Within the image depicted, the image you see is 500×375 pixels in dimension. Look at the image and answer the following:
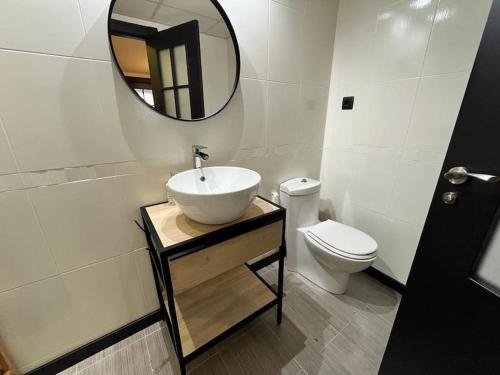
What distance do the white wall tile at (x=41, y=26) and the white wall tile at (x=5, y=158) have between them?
296 mm

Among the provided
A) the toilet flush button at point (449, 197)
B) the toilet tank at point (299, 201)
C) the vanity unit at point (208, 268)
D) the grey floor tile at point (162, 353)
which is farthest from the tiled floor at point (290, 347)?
the toilet flush button at point (449, 197)

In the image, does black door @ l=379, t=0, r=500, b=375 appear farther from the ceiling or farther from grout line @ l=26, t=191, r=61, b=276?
grout line @ l=26, t=191, r=61, b=276

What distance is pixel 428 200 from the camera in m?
1.24

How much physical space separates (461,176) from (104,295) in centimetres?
151

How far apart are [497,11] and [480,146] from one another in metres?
0.32

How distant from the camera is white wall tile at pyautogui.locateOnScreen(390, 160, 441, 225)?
3.99 ft

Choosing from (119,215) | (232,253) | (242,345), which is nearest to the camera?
(232,253)

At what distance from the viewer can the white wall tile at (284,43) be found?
1.23m

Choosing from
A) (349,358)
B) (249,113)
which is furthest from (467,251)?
(249,113)

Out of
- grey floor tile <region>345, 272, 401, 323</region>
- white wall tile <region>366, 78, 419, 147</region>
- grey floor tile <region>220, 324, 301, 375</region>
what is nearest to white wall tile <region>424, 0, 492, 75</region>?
white wall tile <region>366, 78, 419, 147</region>

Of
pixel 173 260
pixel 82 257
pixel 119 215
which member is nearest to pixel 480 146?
pixel 173 260

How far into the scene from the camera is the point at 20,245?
0.84 meters

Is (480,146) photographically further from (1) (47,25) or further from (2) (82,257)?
(2) (82,257)

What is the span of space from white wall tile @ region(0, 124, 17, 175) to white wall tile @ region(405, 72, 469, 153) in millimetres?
1860
